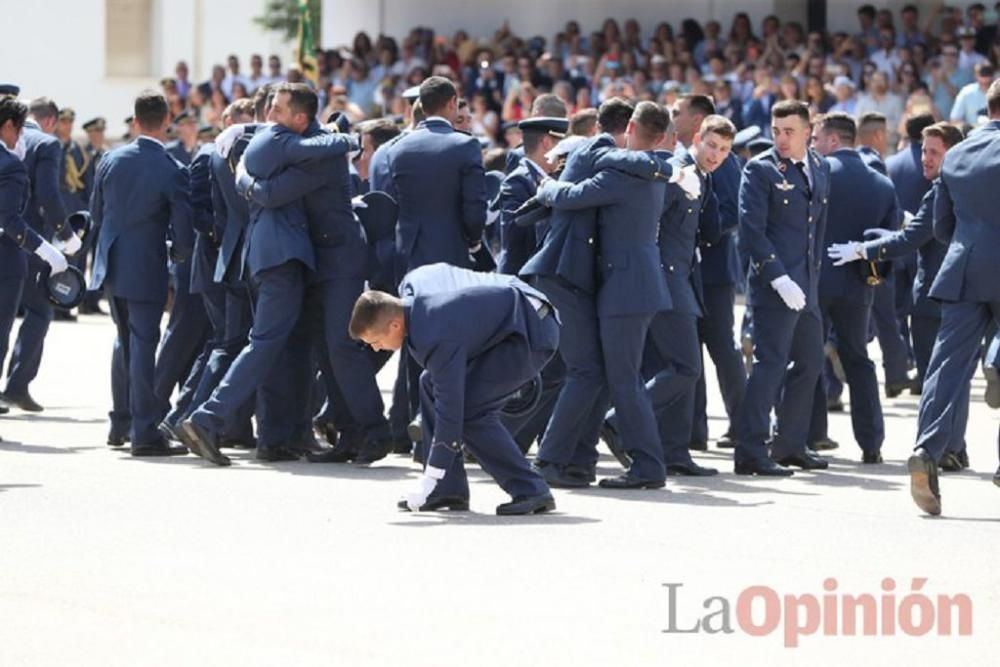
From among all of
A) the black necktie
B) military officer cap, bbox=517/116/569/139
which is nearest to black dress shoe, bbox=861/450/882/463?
the black necktie

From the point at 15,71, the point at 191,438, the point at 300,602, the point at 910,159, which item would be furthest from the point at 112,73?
the point at 300,602

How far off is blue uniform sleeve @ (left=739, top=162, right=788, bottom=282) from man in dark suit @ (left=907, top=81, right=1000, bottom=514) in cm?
134

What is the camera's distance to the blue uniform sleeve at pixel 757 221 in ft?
38.3

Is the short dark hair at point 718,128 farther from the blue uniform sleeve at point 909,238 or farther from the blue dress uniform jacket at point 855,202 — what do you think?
the blue uniform sleeve at point 909,238

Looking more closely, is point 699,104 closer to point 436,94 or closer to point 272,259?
point 436,94

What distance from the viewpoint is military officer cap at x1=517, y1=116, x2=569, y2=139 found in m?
12.0

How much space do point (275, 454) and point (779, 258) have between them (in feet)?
9.28

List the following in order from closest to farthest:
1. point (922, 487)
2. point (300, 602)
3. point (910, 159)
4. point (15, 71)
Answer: point (300, 602) → point (922, 487) → point (910, 159) → point (15, 71)

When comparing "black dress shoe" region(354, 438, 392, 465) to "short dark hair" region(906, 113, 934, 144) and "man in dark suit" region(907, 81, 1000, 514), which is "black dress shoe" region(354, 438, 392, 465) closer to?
"man in dark suit" region(907, 81, 1000, 514)

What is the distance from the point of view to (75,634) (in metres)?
7.54

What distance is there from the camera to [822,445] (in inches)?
511

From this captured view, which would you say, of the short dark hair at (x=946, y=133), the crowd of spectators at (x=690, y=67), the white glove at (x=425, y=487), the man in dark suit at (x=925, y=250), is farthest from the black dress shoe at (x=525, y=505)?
the crowd of spectators at (x=690, y=67)

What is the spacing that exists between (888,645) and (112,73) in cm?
3352

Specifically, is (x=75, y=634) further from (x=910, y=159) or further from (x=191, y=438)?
(x=910, y=159)
